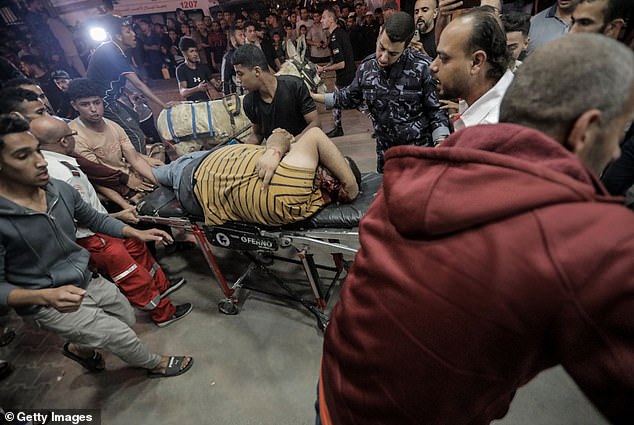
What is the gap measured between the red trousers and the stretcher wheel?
43cm

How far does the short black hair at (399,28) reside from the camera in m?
2.09

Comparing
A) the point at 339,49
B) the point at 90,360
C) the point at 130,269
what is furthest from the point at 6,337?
the point at 339,49

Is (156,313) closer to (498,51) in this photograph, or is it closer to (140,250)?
(140,250)

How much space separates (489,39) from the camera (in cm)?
149

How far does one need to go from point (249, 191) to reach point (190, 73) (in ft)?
11.9

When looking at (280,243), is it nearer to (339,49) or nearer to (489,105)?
(489,105)

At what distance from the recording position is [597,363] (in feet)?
1.79

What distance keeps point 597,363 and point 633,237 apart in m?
0.23

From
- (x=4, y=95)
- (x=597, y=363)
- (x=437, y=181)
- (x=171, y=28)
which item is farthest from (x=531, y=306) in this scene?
(x=171, y=28)

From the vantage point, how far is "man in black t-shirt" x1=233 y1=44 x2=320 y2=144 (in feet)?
8.57

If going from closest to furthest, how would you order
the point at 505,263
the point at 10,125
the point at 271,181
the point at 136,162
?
1. the point at 505,263
2. the point at 10,125
3. the point at 271,181
4. the point at 136,162

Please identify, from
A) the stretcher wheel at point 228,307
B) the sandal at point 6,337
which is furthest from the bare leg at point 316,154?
the sandal at point 6,337

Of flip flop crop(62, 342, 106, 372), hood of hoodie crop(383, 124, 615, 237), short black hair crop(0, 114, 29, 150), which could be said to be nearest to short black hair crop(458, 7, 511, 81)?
hood of hoodie crop(383, 124, 615, 237)

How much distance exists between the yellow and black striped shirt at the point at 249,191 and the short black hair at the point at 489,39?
109 cm
